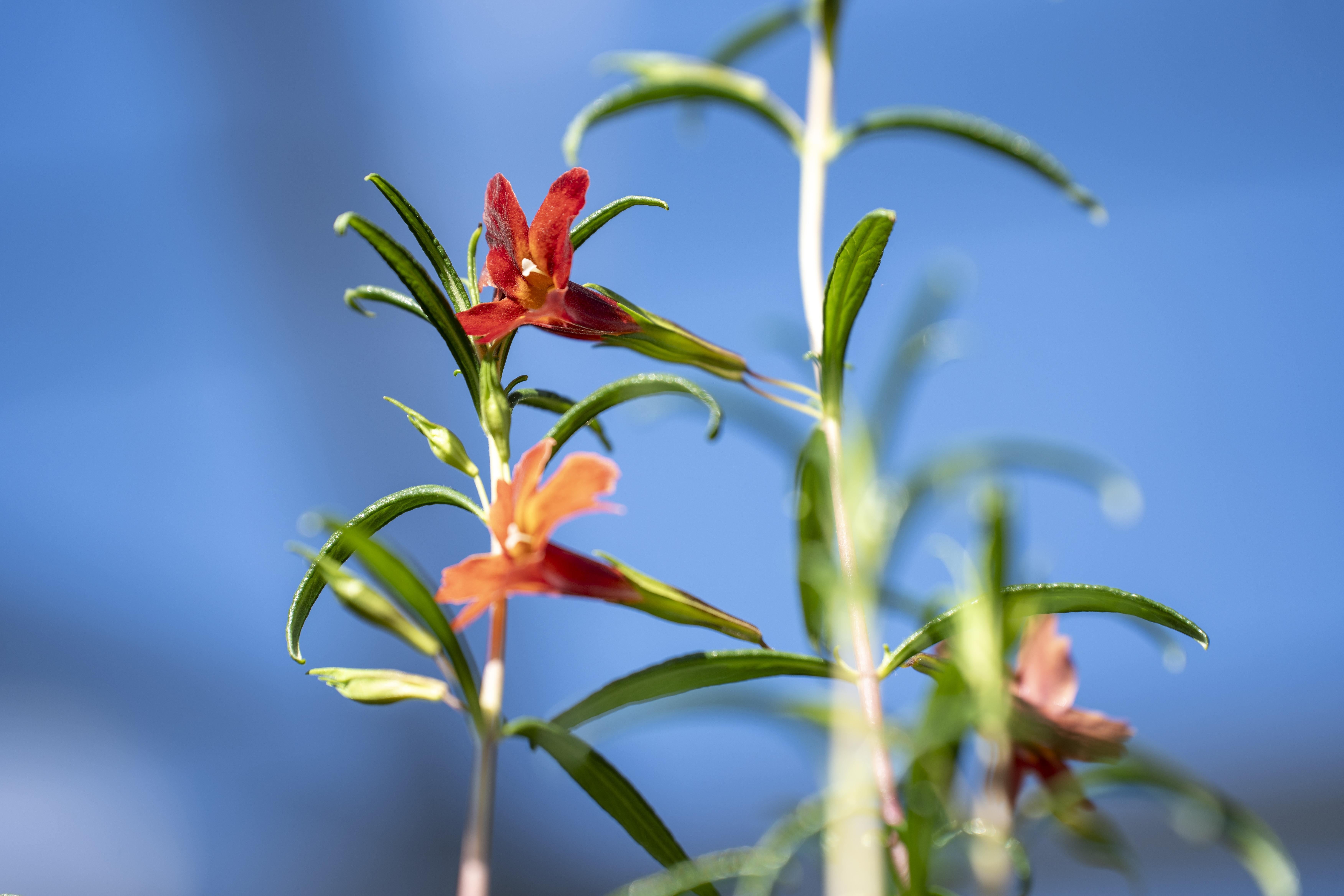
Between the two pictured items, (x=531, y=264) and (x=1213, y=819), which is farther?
(x=531, y=264)

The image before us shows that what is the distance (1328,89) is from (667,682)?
4.02 meters

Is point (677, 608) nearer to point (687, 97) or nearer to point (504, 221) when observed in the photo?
point (504, 221)

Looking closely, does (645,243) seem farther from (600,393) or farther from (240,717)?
(600,393)

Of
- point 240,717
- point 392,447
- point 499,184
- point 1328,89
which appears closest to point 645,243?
point 392,447

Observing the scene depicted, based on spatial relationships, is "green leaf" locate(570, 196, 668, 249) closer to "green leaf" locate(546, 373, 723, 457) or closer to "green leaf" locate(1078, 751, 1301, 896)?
"green leaf" locate(546, 373, 723, 457)

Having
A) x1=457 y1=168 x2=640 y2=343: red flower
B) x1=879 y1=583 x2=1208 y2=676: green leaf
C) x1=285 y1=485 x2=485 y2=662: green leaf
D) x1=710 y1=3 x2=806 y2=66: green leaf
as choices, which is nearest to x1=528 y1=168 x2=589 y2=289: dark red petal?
x1=457 y1=168 x2=640 y2=343: red flower

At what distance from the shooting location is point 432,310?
0.35m

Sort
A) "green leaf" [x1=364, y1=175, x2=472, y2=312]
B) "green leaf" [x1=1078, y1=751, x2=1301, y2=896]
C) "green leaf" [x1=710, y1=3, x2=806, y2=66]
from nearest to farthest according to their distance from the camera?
"green leaf" [x1=1078, y1=751, x2=1301, y2=896] → "green leaf" [x1=364, y1=175, x2=472, y2=312] → "green leaf" [x1=710, y1=3, x2=806, y2=66]

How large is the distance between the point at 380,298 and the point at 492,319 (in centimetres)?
8

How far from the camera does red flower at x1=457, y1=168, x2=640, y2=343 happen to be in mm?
367

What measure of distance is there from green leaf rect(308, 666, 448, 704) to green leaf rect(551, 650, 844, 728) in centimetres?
4

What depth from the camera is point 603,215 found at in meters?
0.39

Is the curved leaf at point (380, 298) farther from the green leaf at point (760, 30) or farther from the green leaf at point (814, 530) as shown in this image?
the green leaf at point (760, 30)

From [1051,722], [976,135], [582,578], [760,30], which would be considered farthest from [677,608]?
[760,30]
